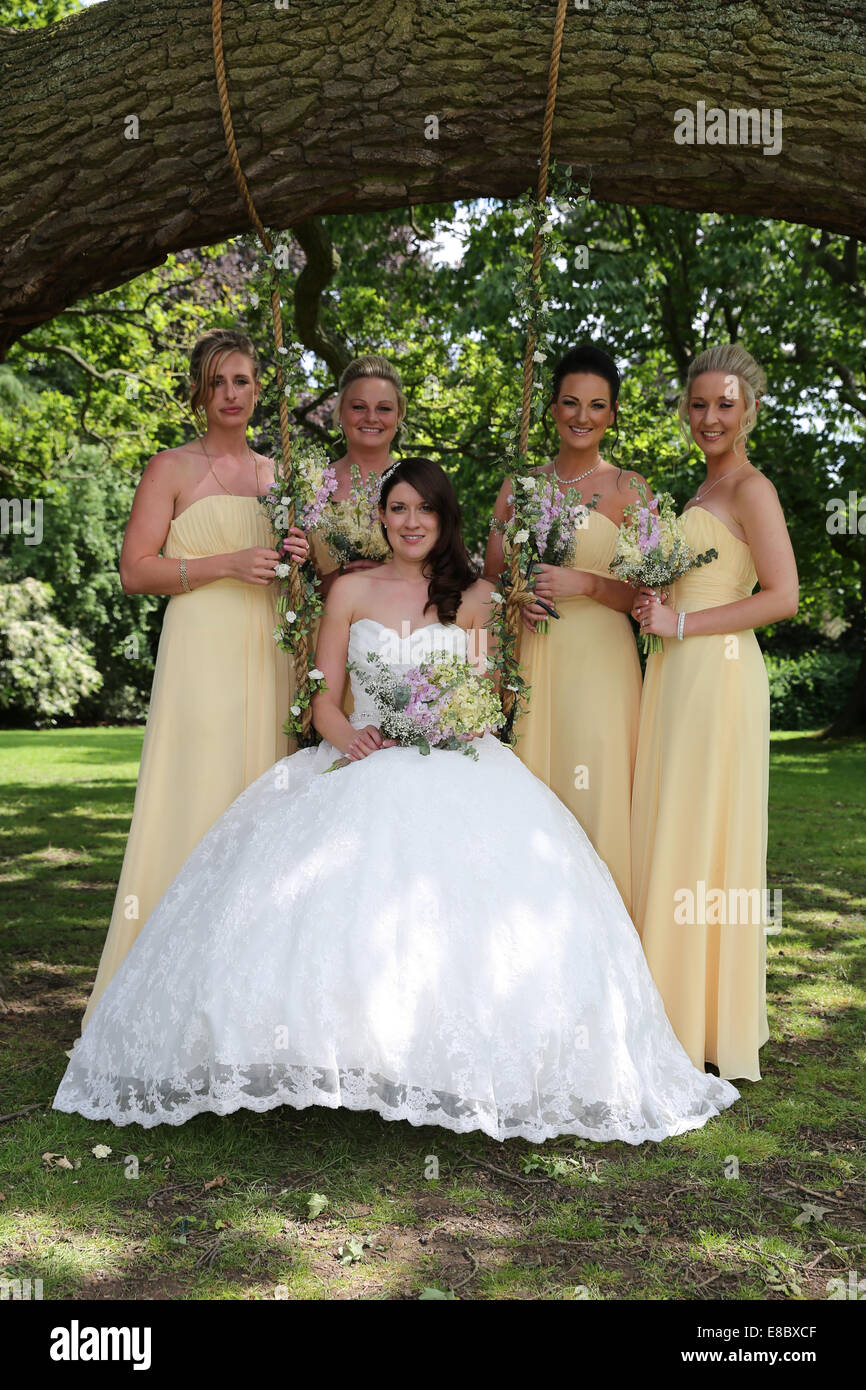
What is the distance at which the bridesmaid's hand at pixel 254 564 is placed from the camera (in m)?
4.82

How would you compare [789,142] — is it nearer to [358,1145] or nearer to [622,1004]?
[622,1004]

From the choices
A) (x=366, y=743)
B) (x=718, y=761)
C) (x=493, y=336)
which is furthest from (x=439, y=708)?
(x=493, y=336)

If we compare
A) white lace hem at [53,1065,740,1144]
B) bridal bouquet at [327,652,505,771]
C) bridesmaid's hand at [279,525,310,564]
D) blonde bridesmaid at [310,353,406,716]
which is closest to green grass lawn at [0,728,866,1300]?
white lace hem at [53,1065,740,1144]

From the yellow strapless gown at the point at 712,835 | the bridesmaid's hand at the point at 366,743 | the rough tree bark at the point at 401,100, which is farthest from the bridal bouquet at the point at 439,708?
the rough tree bark at the point at 401,100

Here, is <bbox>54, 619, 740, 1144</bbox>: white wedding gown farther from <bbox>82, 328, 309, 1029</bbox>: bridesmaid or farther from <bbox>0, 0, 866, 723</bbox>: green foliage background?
<bbox>0, 0, 866, 723</bbox>: green foliage background

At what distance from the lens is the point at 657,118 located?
423 cm

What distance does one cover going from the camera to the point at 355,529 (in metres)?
5.16

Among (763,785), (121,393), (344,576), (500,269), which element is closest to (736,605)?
(763,785)

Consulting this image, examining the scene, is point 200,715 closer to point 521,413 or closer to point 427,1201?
point 521,413

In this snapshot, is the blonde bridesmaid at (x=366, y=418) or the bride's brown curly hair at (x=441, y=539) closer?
the bride's brown curly hair at (x=441, y=539)

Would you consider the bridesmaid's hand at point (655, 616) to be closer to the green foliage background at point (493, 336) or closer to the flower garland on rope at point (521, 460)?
the flower garland on rope at point (521, 460)

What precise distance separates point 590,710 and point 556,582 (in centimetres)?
63

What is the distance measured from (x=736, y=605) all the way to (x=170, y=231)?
275 cm

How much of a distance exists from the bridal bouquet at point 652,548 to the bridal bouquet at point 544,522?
0.87 feet
